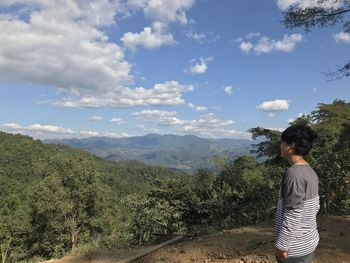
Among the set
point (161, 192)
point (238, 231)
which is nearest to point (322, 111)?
point (161, 192)

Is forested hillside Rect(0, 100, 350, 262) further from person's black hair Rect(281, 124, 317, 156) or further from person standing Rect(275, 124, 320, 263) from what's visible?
person's black hair Rect(281, 124, 317, 156)

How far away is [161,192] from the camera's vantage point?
15.0m

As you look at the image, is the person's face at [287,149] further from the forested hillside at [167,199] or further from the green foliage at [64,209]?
the green foliage at [64,209]

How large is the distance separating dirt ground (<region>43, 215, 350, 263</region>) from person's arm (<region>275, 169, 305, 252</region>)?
3.16 metres

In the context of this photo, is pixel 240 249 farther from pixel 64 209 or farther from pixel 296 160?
pixel 64 209

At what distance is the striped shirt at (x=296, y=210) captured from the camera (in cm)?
312

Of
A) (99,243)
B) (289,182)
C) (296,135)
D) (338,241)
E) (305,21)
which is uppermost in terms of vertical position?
(305,21)

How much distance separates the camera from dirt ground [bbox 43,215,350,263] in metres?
6.30

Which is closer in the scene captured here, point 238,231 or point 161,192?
point 238,231

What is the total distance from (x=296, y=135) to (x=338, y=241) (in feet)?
14.2

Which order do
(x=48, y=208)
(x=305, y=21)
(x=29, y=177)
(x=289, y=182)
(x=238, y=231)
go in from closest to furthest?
(x=289, y=182)
(x=238, y=231)
(x=305, y=21)
(x=48, y=208)
(x=29, y=177)

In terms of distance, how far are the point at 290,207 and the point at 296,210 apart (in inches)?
1.9

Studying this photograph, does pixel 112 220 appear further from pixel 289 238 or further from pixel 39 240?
pixel 289 238

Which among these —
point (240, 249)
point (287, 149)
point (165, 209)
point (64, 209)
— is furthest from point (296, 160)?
point (64, 209)
